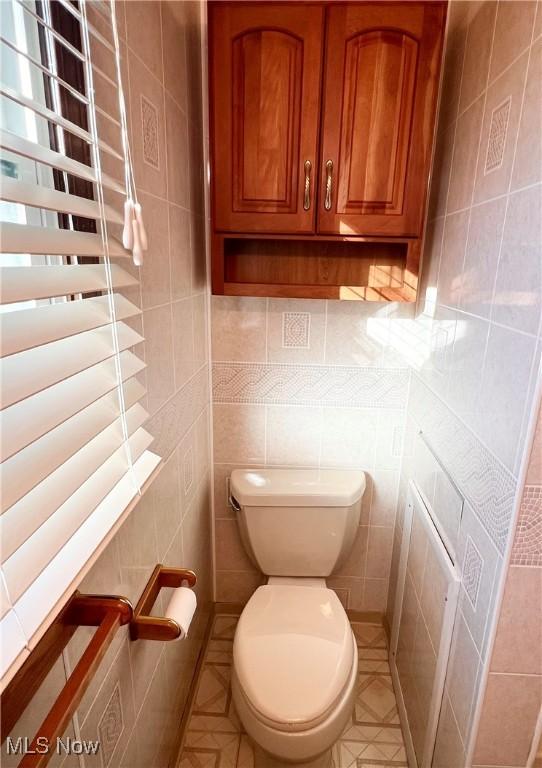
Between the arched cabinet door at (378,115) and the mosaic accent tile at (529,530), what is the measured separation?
2.57ft

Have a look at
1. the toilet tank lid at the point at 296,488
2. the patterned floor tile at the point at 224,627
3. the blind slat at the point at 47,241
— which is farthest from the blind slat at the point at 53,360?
the patterned floor tile at the point at 224,627

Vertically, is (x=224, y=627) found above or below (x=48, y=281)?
below

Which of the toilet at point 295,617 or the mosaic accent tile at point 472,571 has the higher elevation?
the mosaic accent tile at point 472,571

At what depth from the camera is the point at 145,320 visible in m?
0.91

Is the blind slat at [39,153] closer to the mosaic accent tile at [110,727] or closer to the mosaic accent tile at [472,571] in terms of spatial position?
the mosaic accent tile at [110,727]

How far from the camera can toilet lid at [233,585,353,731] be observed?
3.44ft

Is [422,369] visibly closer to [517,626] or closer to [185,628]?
[517,626]

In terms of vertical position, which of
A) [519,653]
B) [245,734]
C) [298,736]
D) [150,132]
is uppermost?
[150,132]

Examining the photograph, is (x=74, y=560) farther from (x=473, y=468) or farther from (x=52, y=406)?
(x=473, y=468)

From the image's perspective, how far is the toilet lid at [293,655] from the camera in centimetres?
105

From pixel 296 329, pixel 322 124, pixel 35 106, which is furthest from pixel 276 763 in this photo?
pixel 322 124

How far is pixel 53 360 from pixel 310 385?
1.08 m

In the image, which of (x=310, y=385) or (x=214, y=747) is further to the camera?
(x=310, y=385)

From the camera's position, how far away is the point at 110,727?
30.9 inches
